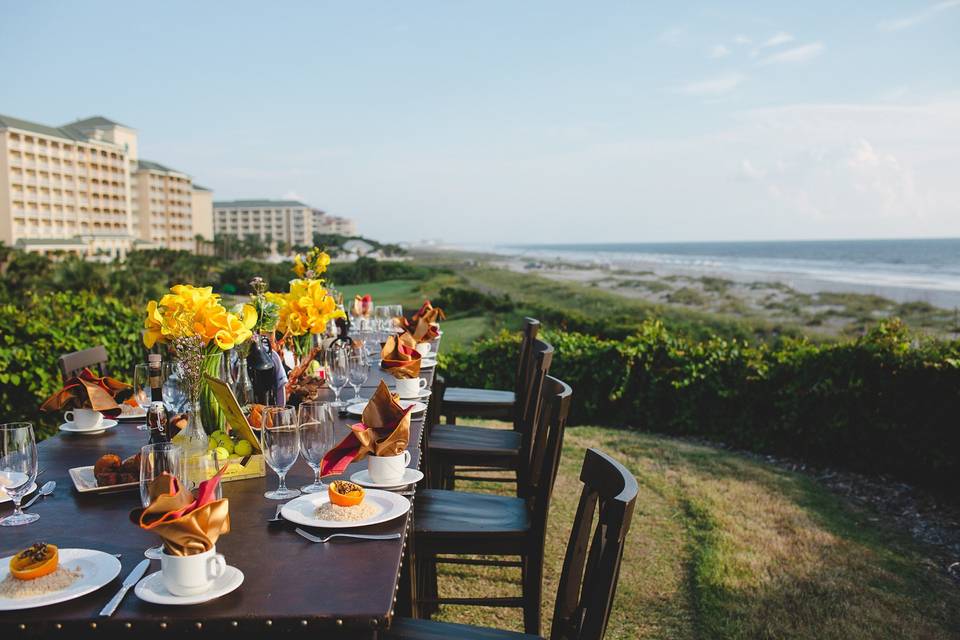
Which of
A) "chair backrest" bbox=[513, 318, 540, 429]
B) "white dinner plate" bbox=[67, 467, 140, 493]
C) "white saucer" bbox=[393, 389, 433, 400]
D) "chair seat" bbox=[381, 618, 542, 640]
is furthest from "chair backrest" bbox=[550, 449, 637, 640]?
"chair backrest" bbox=[513, 318, 540, 429]

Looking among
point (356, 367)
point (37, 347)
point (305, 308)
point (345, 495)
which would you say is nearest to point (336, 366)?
point (356, 367)

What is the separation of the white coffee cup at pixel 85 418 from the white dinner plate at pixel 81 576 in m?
1.26

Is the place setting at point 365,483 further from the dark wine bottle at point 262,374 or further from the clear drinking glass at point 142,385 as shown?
the clear drinking glass at point 142,385

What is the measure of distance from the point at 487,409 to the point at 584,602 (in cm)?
316

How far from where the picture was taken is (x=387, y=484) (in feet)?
6.97

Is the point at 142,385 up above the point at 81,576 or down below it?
above

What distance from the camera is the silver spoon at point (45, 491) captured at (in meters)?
1.99

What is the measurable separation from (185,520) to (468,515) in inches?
61.7

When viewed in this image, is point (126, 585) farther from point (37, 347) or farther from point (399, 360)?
point (37, 347)

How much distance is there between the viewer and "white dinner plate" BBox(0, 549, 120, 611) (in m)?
1.40

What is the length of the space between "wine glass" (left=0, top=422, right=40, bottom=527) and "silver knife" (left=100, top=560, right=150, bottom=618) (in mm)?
466

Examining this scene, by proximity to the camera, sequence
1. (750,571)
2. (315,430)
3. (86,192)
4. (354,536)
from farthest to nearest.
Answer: (86,192), (750,571), (315,430), (354,536)

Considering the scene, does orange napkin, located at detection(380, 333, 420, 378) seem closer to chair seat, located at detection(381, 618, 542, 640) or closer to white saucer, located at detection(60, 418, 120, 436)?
white saucer, located at detection(60, 418, 120, 436)

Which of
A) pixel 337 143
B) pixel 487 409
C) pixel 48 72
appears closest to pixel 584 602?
pixel 487 409
